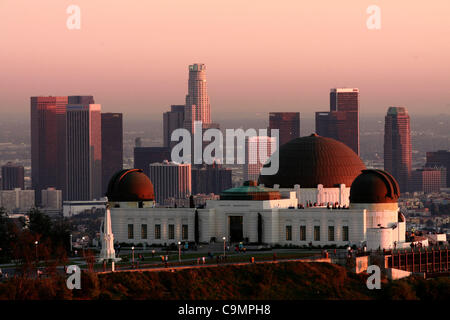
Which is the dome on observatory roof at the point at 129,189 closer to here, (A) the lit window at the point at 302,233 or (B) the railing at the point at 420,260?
(A) the lit window at the point at 302,233

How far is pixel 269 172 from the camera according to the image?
7062 inches

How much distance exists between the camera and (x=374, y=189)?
159500 millimetres

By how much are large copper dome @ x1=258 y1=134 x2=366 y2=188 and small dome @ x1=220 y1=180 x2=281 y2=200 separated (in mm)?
11942

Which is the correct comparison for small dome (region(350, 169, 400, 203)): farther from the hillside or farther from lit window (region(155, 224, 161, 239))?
lit window (region(155, 224, 161, 239))

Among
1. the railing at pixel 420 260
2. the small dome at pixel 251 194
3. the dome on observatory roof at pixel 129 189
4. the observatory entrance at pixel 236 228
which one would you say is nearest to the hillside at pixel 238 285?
the railing at pixel 420 260

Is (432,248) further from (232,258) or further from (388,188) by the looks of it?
(232,258)

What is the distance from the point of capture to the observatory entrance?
530 ft

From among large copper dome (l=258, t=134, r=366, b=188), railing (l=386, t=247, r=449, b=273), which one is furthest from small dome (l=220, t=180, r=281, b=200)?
railing (l=386, t=247, r=449, b=273)

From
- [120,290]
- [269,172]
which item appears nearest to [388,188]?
[269,172]
